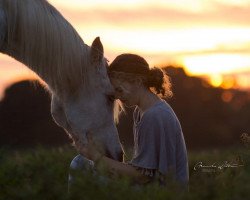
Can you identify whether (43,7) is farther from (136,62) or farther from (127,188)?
(127,188)

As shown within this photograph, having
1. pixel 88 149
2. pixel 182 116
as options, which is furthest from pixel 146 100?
pixel 182 116

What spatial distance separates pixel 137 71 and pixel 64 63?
60cm

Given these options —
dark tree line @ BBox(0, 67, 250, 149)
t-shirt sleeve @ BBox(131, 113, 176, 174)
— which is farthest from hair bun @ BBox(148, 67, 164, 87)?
dark tree line @ BBox(0, 67, 250, 149)

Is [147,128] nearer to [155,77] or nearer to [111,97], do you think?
[155,77]

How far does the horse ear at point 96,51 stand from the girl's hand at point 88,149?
625 mm

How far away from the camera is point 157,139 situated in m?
5.65

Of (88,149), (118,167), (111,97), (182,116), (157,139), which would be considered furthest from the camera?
(182,116)

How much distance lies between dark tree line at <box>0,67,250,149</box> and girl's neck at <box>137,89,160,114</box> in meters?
23.3

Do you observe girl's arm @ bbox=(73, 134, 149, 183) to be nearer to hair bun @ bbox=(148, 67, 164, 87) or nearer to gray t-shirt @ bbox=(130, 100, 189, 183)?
gray t-shirt @ bbox=(130, 100, 189, 183)

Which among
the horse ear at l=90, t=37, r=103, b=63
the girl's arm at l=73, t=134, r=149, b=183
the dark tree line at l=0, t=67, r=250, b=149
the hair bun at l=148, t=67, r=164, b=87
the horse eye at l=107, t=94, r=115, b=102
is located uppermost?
the horse ear at l=90, t=37, r=103, b=63

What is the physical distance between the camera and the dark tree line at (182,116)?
32.5m

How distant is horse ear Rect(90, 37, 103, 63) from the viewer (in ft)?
19.6

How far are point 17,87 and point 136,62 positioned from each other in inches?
1197

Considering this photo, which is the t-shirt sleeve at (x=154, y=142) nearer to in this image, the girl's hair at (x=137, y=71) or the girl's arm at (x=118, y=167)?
the girl's arm at (x=118, y=167)
